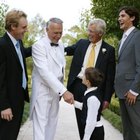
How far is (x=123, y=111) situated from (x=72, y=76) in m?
0.83

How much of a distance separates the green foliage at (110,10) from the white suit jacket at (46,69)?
861cm

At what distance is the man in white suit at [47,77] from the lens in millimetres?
5750

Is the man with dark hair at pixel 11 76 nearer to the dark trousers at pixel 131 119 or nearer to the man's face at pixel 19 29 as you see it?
the man's face at pixel 19 29

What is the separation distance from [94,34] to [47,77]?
33.1 inches

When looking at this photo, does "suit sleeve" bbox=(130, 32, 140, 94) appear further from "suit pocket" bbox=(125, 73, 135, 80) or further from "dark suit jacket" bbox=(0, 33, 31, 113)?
"dark suit jacket" bbox=(0, 33, 31, 113)

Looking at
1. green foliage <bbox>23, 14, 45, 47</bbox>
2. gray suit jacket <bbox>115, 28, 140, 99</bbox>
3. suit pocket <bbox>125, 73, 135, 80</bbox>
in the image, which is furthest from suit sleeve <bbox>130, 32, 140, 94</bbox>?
green foliage <bbox>23, 14, 45, 47</bbox>

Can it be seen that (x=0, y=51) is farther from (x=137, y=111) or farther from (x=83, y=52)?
(x=137, y=111)

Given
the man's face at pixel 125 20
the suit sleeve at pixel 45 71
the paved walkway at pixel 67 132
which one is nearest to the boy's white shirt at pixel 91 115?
the suit sleeve at pixel 45 71

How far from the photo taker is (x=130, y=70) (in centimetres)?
591

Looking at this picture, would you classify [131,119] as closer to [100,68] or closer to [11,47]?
[100,68]

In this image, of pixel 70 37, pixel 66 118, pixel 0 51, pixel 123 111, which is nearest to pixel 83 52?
pixel 123 111

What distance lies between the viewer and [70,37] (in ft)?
179

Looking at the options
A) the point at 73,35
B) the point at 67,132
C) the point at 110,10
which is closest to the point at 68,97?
the point at 67,132

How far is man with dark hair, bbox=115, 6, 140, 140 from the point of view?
5.82 m
